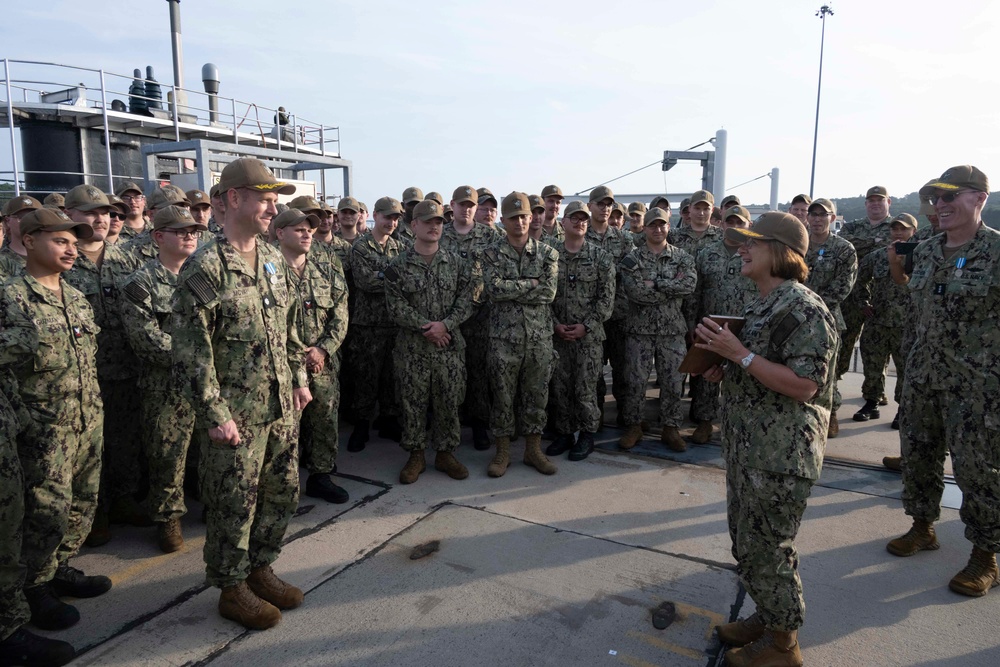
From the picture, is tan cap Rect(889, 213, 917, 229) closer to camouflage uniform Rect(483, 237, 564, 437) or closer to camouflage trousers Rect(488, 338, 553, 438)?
camouflage uniform Rect(483, 237, 564, 437)

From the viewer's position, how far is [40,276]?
3002 millimetres

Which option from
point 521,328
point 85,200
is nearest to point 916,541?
point 521,328

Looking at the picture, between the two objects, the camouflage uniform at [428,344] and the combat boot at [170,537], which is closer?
the combat boot at [170,537]

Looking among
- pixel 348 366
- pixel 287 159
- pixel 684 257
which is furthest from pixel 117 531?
pixel 287 159

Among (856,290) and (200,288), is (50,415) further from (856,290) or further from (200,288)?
(856,290)

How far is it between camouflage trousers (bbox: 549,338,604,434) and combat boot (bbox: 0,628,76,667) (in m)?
3.54

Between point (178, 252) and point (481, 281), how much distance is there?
2.13 m

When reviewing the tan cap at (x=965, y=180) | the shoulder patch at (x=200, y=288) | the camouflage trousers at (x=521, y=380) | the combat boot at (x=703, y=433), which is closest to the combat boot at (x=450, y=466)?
the camouflage trousers at (x=521, y=380)

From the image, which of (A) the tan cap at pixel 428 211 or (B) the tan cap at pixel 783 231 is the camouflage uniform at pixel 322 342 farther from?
(B) the tan cap at pixel 783 231

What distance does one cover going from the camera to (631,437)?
5.34 meters

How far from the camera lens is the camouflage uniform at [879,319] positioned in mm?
6043

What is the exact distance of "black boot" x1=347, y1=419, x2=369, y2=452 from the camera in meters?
5.38

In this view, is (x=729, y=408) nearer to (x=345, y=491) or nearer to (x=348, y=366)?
(x=345, y=491)

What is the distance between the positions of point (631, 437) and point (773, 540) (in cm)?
284
